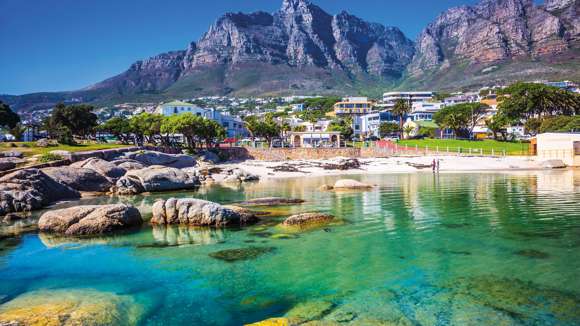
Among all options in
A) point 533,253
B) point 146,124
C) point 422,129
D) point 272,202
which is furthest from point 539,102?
point 533,253

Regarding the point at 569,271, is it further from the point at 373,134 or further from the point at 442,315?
the point at 373,134

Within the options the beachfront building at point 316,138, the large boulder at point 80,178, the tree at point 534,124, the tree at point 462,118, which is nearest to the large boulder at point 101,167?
the large boulder at point 80,178

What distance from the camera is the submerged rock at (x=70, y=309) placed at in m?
10.8

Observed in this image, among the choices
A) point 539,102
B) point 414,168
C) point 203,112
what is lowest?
point 414,168

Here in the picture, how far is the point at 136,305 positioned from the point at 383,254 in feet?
30.3

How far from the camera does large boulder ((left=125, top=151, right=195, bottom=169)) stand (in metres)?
62.5

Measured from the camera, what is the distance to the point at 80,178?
42375 mm

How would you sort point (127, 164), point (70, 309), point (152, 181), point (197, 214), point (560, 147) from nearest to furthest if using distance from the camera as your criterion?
point (70, 309) < point (197, 214) < point (152, 181) < point (127, 164) < point (560, 147)

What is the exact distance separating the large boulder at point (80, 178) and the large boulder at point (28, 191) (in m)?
2.96

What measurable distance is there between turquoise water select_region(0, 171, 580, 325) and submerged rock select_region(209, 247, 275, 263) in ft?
0.52

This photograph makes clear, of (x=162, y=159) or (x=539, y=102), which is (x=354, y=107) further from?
(x=162, y=159)

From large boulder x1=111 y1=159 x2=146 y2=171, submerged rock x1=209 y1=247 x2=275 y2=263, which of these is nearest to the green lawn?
large boulder x1=111 y1=159 x2=146 y2=171

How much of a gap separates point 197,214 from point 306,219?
19.5ft

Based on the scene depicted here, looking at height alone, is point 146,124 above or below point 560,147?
above
